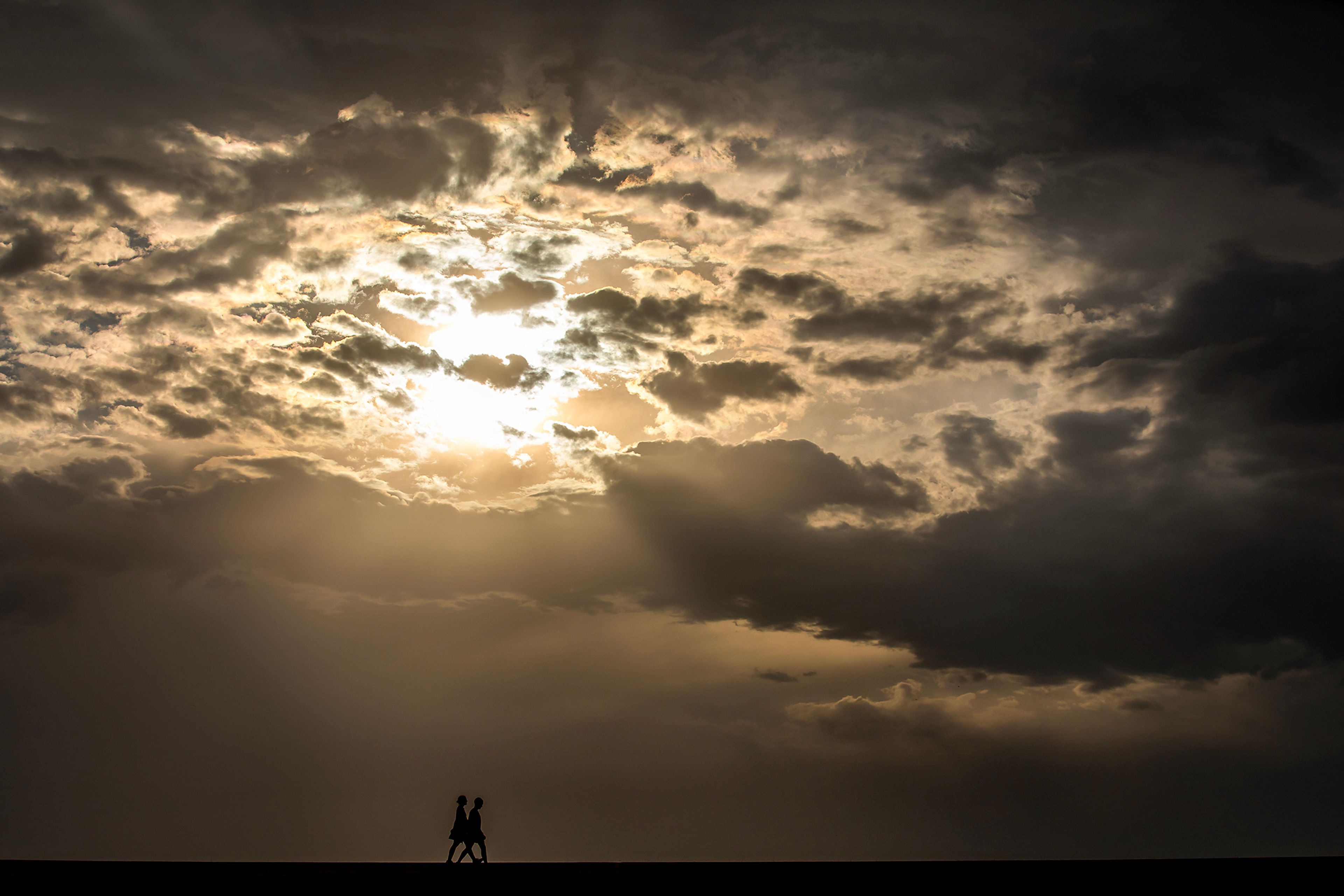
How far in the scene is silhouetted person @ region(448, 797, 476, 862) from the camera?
99.2 feet

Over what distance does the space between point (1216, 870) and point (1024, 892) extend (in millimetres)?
10700

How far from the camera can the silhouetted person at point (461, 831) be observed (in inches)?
1191

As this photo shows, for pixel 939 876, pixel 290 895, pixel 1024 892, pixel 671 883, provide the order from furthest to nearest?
pixel 939 876 → pixel 671 883 → pixel 1024 892 → pixel 290 895

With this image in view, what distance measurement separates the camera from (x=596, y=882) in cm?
2608

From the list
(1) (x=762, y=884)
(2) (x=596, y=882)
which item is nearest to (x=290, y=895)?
(2) (x=596, y=882)

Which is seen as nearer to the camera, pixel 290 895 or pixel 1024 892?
pixel 290 895

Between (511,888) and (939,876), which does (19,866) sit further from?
(939,876)

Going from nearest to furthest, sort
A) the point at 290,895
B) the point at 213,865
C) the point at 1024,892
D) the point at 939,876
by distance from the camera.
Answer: the point at 290,895, the point at 1024,892, the point at 939,876, the point at 213,865

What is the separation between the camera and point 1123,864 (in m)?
31.8

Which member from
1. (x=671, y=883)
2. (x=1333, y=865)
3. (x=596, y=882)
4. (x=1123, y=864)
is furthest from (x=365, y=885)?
(x=1333, y=865)

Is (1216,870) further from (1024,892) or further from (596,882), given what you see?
(596,882)

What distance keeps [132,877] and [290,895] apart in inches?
265

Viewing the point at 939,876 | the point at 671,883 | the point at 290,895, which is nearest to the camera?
the point at 290,895

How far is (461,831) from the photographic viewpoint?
30469 millimetres
